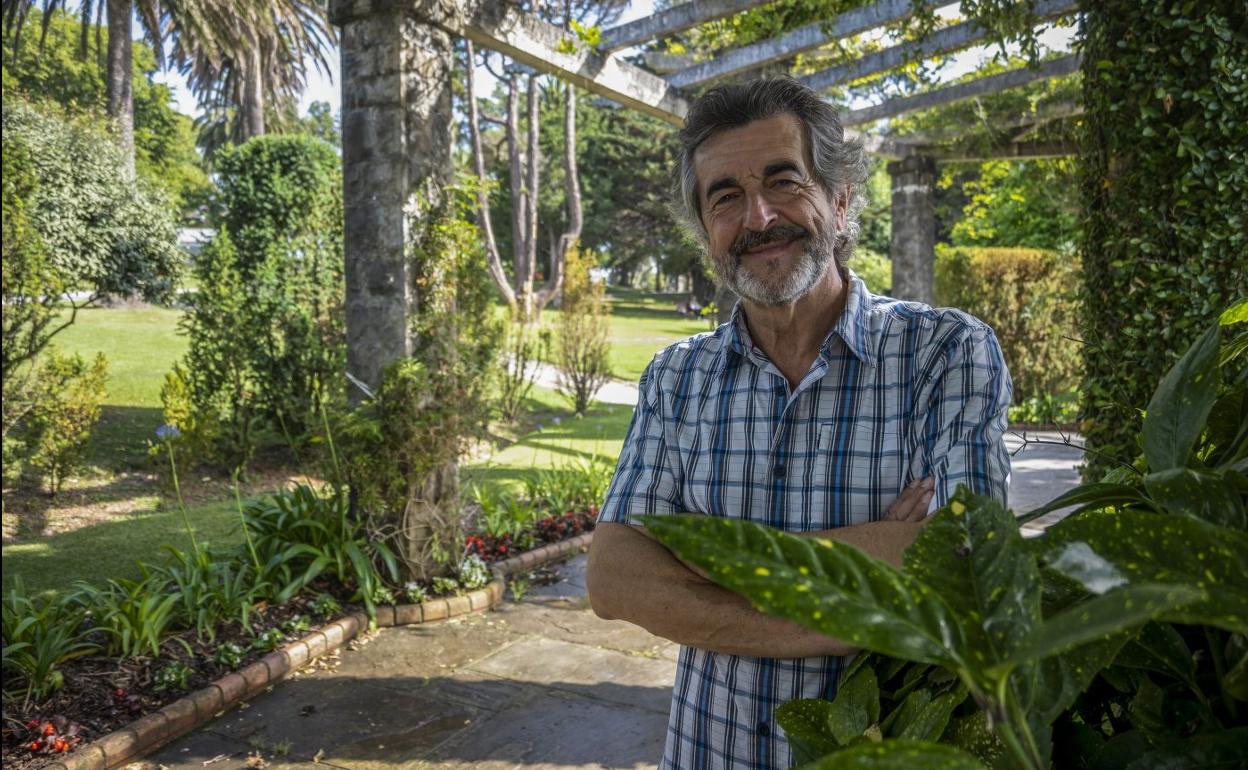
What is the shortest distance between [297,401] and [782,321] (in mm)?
7117

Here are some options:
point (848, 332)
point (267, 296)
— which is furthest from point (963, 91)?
point (848, 332)

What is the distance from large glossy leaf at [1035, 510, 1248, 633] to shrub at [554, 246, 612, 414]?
11.5 meters

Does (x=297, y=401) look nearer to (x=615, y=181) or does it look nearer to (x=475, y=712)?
(x=475, y=712)

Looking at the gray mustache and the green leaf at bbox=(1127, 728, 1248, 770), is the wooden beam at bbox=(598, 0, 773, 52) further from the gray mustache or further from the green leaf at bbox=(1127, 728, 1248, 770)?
the green leaf at bbox=(1127, 728, 1248, 770)

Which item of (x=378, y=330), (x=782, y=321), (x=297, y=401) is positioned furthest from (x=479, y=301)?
A: (x=782, y=321)

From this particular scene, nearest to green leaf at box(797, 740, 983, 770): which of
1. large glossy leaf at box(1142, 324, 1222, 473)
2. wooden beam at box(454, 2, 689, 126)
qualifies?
large glossy leaf at box(1142, 324, 1222, 473)

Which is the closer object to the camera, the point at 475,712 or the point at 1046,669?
the point at 1046,669

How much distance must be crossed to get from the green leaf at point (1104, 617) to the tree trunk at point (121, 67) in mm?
16669

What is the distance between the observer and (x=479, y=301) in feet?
20.4

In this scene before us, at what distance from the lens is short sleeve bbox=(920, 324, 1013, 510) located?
1.56 meters

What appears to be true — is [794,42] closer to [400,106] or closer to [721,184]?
[400,106]

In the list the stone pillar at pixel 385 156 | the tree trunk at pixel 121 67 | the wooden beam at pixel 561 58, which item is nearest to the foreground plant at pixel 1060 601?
the stone pillar at pixel 385 156

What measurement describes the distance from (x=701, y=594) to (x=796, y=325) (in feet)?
1.93

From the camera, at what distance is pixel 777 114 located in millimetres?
1798
